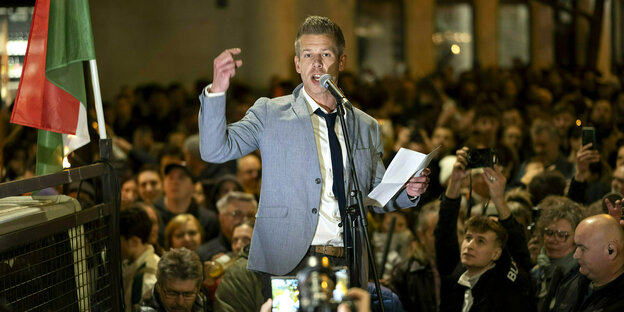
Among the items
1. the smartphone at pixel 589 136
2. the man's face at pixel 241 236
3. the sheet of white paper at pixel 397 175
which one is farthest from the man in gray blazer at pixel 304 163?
the smartphone at pixel 589 136

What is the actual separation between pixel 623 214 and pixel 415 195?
1.76 m

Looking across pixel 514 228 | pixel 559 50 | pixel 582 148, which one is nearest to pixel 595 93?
pixel 582 148

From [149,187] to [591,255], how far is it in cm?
526

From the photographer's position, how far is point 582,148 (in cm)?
760

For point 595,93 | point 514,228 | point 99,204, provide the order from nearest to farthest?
1. point 99,204
2. point 514,228
3. point 595,93

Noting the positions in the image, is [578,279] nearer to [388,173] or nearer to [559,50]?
[388,173]

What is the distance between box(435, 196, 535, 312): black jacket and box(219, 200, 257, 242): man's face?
5.68 feet

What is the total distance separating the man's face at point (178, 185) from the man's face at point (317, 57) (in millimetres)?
4594

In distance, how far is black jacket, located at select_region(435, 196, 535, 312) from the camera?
622 cm

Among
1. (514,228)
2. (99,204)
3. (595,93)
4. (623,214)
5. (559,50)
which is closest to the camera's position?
(99,204)

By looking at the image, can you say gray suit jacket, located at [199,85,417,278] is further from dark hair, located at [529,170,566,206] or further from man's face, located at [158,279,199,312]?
dark hair, located at [529,170,566,206]

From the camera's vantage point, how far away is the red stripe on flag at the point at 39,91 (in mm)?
5492

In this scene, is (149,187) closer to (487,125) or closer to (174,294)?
(174,294)

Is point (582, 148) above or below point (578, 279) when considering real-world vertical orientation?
above
